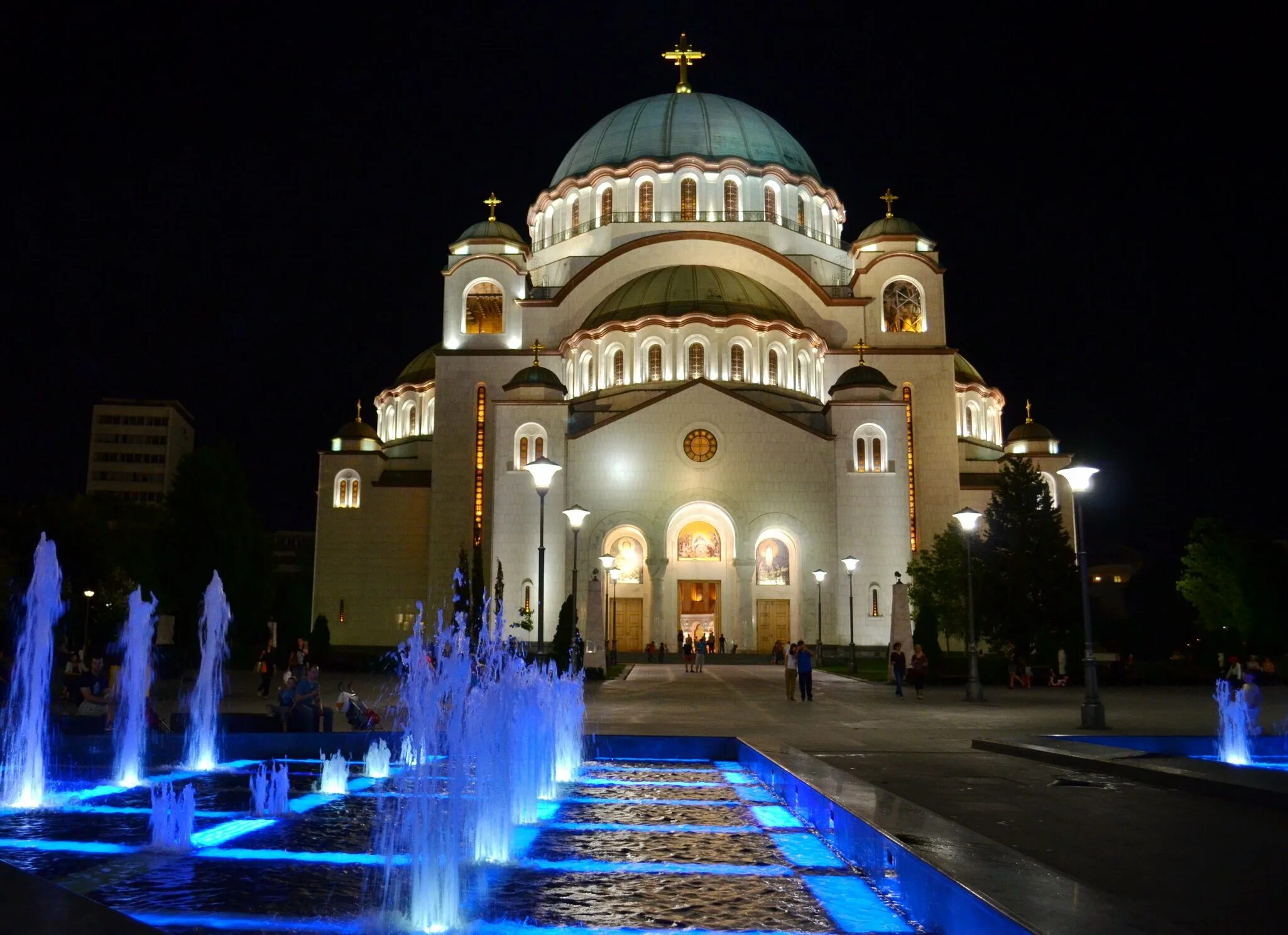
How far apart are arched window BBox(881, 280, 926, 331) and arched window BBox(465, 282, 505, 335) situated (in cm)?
1496

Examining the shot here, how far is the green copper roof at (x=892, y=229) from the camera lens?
43.9 m

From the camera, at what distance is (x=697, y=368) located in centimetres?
3912

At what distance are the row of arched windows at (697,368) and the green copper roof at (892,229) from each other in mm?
6992

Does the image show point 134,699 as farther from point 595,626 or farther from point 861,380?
point 861,380

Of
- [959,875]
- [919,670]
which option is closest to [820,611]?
[919,670]

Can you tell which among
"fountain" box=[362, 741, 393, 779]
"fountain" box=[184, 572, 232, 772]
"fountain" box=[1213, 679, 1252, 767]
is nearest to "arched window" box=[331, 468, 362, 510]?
"fountain" box=[184, 572, 232, 772]

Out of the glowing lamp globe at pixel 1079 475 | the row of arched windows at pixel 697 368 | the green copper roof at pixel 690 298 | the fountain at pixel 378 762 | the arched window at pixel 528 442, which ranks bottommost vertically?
the fountain at pixel 378 762

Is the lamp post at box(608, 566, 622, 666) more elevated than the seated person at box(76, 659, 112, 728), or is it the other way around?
the lamp post at box(608, 566, 622, 666)

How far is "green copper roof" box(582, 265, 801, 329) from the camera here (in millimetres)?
39188

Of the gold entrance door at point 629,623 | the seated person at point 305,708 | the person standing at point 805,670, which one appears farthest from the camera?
the gold entrance door at point 629,623

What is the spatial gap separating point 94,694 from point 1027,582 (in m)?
23.9

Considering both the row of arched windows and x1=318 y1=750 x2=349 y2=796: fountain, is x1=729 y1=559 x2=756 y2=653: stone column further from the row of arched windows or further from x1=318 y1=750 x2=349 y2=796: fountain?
x1=318 y1=750 x2=349 y2=796: fountain

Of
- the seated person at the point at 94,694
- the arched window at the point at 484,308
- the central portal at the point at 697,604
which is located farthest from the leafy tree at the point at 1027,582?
the seated person at the point at 94,694

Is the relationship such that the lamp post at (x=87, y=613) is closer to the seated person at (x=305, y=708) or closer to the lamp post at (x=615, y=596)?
the lamp post at (x=615, y=596)
